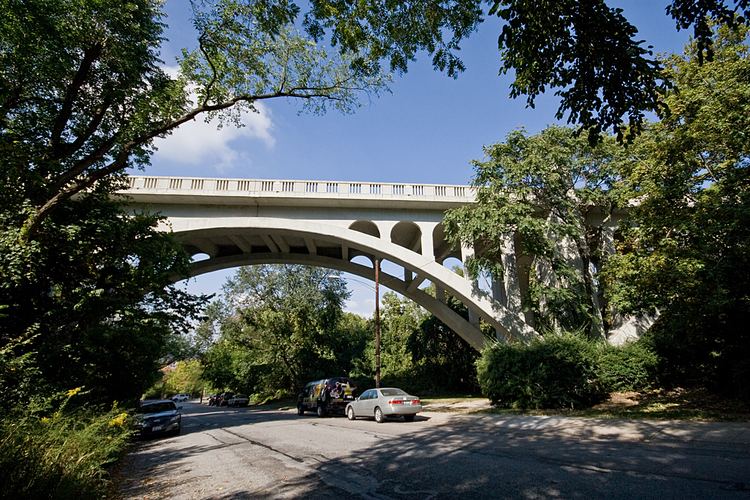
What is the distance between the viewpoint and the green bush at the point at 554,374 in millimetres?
13986

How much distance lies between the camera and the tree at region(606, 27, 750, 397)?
1108 cm

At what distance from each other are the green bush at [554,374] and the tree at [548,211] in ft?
8.54

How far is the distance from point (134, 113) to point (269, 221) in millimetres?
10427

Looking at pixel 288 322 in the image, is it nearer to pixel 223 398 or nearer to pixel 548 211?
pixel 223 398

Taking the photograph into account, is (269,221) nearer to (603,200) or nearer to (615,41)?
(603,200)

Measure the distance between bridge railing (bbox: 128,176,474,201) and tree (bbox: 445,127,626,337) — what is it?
11.5ft

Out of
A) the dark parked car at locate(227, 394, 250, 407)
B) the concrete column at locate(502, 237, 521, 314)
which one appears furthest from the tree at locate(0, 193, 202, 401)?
the dark parked car at locate(227, 394, 250, 407)

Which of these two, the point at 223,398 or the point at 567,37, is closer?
the point at 567,37

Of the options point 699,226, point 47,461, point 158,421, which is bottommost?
point 158,421

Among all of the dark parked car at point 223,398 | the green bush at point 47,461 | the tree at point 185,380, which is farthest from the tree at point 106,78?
the tree at point 185,380

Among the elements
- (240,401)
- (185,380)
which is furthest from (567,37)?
(185,380)

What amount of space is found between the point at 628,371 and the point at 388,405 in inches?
360

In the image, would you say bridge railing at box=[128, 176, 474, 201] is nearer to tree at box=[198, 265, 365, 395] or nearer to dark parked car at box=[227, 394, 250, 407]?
tree at box=[198, 265, 365, 395]

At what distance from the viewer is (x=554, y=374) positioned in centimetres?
1416
